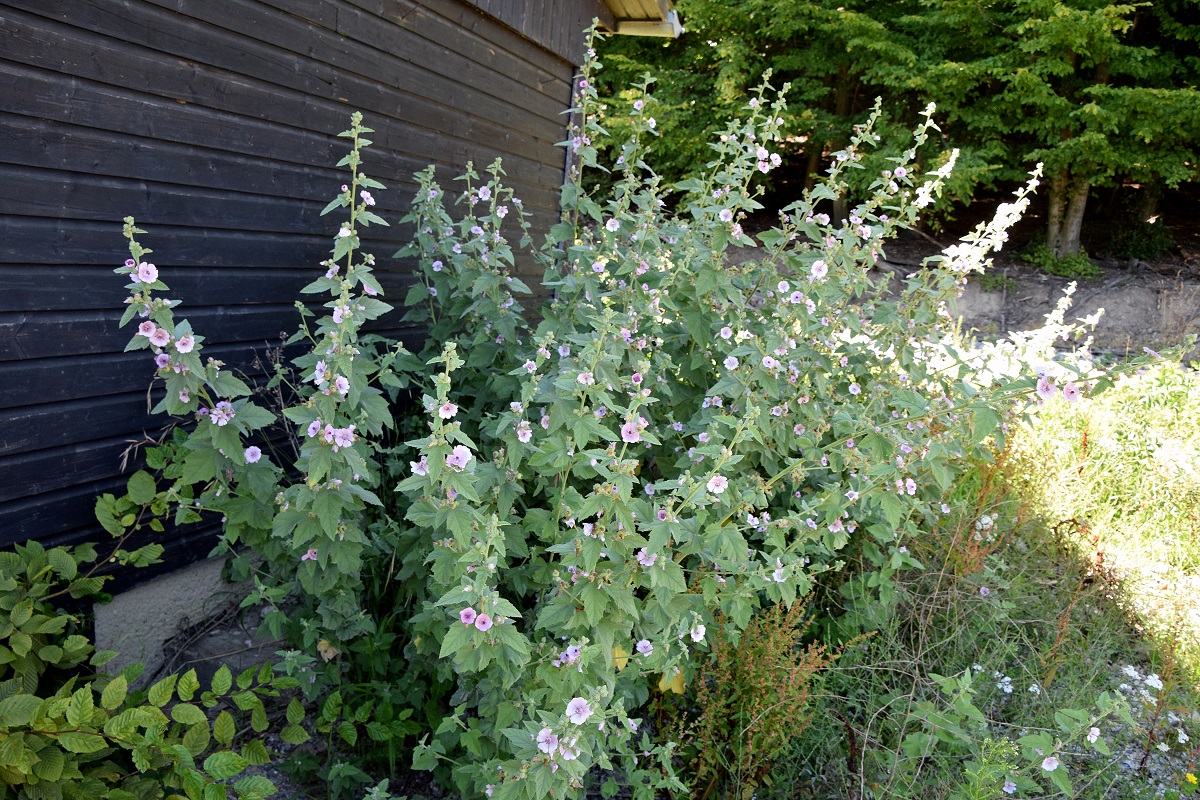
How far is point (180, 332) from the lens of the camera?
200cm

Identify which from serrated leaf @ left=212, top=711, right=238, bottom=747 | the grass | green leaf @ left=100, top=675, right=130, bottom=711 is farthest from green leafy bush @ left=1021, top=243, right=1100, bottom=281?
green leaf @ left=100, top=675, right=130, bottom=711

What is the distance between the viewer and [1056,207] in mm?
11914

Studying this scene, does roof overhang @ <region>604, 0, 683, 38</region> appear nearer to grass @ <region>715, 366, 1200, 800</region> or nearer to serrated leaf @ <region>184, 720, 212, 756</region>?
grass @ <region>715, 366, 1200, 800</region>

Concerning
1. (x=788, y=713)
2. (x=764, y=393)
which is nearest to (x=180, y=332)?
(x=764, y=393)

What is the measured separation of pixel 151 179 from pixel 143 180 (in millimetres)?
27

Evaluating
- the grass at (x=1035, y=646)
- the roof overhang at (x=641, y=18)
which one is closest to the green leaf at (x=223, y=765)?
the grass at (x=1035, y=646)

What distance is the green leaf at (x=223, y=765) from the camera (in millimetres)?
1922

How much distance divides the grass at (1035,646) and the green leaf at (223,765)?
161 cm

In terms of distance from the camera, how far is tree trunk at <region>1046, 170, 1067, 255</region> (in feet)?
38.3

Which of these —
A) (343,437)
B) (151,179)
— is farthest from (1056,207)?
(343,437)

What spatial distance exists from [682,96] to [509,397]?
40.9 feet

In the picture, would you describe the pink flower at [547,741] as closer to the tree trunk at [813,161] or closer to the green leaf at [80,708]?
the green leaf at [80,708]

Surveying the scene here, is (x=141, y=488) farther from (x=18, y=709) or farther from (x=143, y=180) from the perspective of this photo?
(x=143, y=180)

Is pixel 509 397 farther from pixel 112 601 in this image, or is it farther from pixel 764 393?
pixel 112 601
